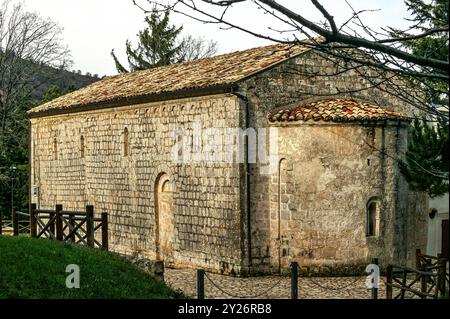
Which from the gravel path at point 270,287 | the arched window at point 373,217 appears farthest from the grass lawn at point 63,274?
the arched window at point 373,217

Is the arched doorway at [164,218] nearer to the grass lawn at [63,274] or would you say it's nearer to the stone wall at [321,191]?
the stone wall at [321,191]

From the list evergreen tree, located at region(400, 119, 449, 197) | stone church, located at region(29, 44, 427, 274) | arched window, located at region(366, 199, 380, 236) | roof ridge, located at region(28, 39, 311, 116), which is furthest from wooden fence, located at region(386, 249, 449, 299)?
roof ridge, located at region(28, 39, 311, 116)

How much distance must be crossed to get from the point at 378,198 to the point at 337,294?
3408 mm

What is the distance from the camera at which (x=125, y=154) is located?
1950 cm

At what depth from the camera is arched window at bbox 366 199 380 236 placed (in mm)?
15276

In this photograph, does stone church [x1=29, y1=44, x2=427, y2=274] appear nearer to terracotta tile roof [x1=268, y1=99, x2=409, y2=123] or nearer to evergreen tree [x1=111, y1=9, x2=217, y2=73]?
terracotta tile roof [x1=268, y1=99, x2=409, y2=123]

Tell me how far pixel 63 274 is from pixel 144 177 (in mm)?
7272

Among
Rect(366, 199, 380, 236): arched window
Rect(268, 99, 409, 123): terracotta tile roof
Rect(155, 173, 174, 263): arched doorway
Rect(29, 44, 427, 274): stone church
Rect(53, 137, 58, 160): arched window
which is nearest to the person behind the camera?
Rect(268, 99, 409, 123): terracotta tile roof

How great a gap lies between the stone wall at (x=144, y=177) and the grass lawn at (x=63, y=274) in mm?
2930

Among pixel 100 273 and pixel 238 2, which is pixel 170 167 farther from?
pixel 238 2

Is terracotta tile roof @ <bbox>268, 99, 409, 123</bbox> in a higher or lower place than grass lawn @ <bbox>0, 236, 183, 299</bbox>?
higher

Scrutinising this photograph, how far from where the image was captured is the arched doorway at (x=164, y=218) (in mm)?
17388

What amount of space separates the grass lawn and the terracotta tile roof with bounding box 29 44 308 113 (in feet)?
16.5

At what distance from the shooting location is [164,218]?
17688 millimetres
